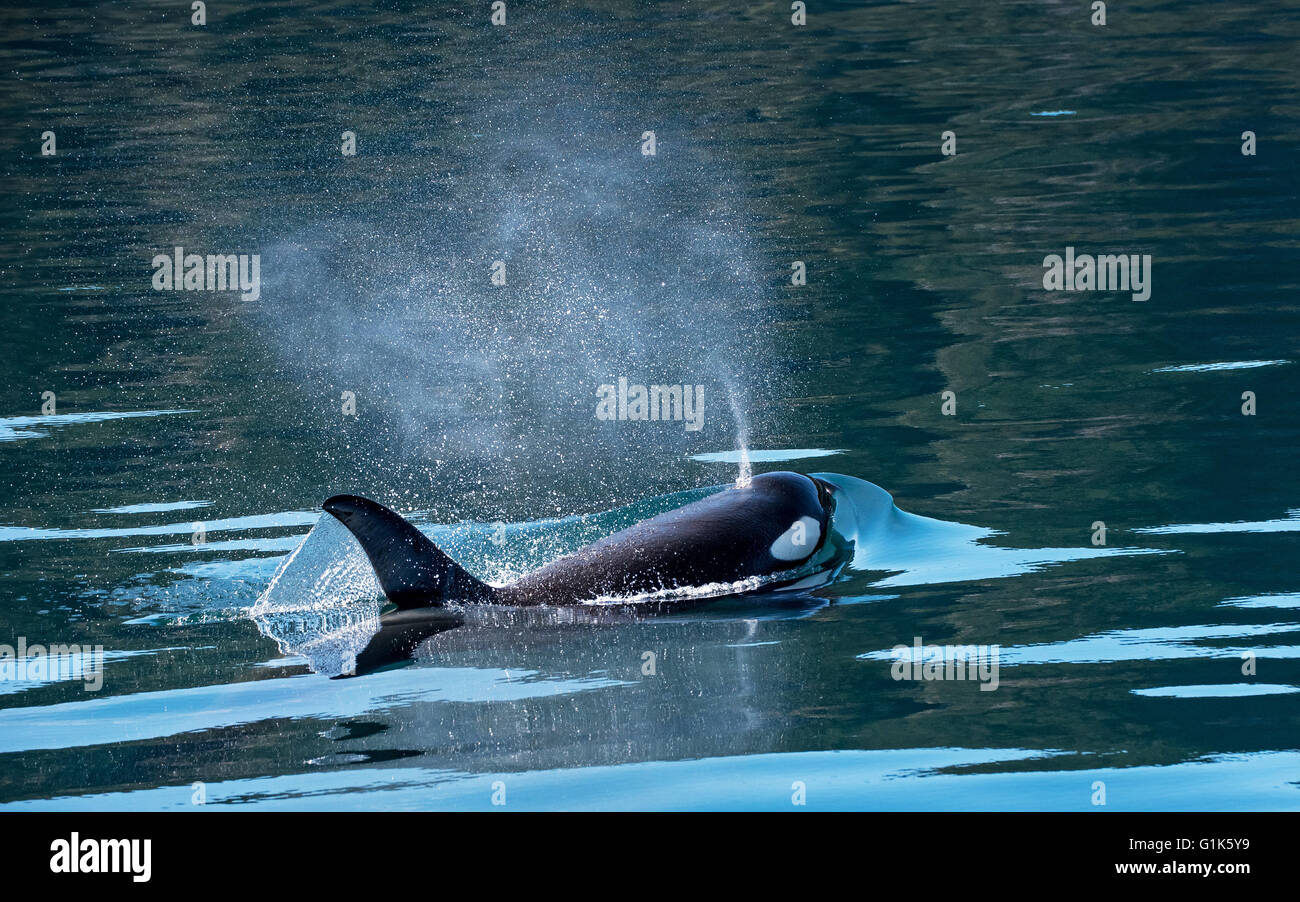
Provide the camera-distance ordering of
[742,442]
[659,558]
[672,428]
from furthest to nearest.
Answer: [672,428] < [742,442] < [659,558]

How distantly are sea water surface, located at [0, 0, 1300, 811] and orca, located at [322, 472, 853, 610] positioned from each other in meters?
0.28

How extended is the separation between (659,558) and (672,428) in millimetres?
4593

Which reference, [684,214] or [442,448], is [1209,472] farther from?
[684,214]

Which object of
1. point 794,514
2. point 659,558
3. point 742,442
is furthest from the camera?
point 742,442

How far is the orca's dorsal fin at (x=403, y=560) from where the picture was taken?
373 inches

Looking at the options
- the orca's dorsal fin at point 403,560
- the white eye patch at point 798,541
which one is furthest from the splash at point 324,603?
the white eye patch at point 798,541

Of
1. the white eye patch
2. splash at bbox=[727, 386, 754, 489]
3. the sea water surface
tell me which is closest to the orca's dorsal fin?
the sea water surface

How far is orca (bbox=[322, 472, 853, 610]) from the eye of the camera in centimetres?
959

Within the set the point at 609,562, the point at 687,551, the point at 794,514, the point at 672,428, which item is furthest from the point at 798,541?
the point at 672,428

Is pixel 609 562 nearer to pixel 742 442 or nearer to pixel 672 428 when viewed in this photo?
pixel 742 442

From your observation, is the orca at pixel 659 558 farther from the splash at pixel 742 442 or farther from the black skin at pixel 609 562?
the splash at pixel 742 442

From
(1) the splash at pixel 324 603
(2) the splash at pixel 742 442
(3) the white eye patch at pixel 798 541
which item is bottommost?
(1) the splash at pixel 324 603

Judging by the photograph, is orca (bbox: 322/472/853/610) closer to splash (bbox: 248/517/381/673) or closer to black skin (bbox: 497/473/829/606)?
black skin (bbox: 497/473/829/606)

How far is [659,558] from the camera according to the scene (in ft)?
32.7
